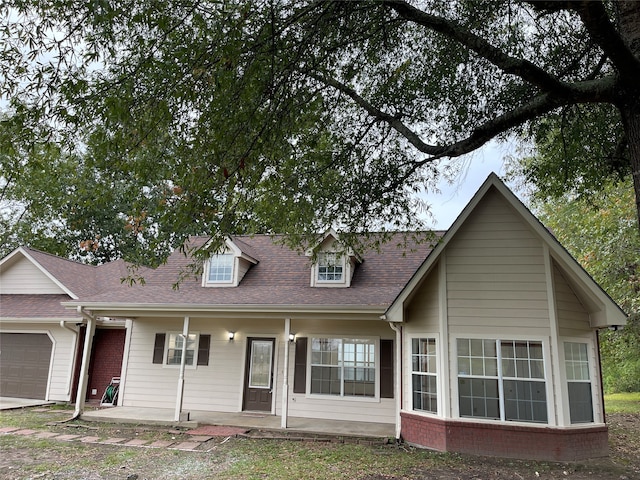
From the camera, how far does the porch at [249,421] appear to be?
10.0 metres

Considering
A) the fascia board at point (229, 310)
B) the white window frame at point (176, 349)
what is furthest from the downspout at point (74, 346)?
the white window frame at point (176, 349)

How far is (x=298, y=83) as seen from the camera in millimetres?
6445

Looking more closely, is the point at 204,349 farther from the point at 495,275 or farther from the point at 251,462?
the point at 495,275

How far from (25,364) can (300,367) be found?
9.03m

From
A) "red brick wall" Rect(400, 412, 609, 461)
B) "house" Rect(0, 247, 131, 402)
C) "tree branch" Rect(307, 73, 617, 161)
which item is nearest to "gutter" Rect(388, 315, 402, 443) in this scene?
"red brick wall" Rect(400, 412, 609, 461)

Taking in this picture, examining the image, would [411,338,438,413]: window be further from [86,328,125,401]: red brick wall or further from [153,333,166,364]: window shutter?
[86,328,125,401]: red brick wall

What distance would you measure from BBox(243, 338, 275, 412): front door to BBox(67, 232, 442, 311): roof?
1.55m

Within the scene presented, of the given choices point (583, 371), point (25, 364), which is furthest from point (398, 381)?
point (25, 364)

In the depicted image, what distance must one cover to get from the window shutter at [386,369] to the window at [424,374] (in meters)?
2.07

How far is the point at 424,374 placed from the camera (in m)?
9.16

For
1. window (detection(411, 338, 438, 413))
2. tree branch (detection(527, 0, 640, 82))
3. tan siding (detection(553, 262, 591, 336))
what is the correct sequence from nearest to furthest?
tree branch (detection(527, 0, 640, 82)) → tan siding (detection(553, 262, 591, 336)) → window (detection(411, 338, 438, 413))

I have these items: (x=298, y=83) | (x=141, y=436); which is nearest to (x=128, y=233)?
(x=141, y=436)

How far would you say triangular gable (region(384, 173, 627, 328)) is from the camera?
8.37m

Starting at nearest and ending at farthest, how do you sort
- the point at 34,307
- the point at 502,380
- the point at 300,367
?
the point at 502,380 < the point at 300,367 < the point at 34,307
